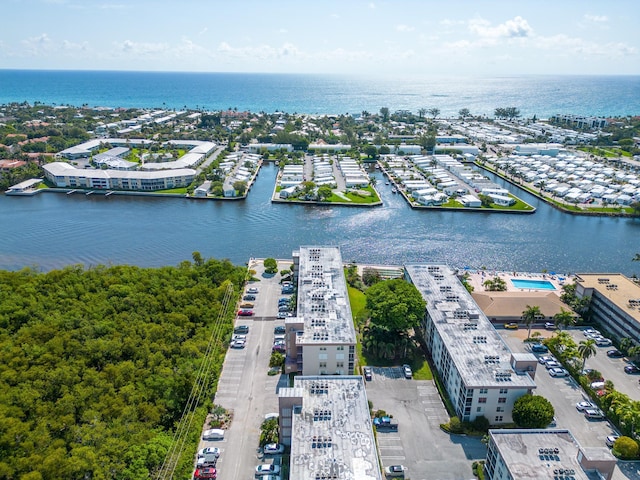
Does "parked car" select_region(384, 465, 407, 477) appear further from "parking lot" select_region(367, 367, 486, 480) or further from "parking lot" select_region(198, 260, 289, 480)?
"parking lot" select_region(198, 260, 289, 480)

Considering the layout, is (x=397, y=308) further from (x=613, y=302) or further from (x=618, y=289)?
(x=618, y=289)

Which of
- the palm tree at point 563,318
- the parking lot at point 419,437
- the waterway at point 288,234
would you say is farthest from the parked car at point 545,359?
the waterway at point 288,234

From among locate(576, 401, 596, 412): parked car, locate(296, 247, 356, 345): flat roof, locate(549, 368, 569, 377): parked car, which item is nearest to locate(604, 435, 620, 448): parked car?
locate(576, 401, 596, 412): parked car

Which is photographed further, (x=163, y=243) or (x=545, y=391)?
(x=163, y=243)

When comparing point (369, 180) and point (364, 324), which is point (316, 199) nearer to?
point (369, 180)

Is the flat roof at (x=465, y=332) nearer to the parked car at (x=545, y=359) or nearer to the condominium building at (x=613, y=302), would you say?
the parked car at (x=545, y=359)

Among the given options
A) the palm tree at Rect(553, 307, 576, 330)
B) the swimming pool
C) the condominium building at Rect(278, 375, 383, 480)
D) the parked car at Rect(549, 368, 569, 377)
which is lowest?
the parked car at Rect(549, 368, 569, 377)

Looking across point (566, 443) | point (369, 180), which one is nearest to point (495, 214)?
point (369, 180)
